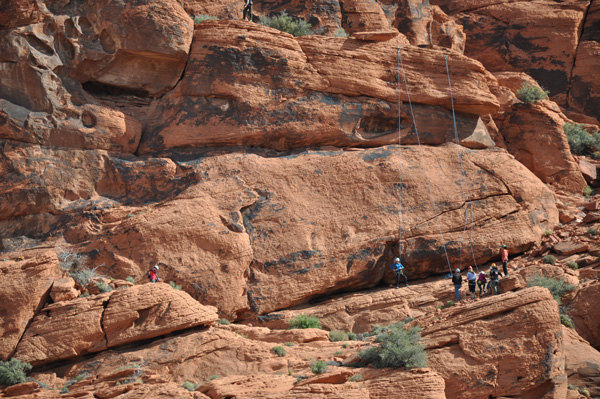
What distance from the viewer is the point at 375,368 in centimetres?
1511

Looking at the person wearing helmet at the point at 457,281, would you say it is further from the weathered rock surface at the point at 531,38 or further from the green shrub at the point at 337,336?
the weathered rock surface at the point at 531,38

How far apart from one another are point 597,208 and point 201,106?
13189 mm

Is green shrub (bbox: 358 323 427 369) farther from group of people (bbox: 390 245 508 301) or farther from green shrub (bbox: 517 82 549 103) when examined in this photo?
green shrub (bbox: 517 82 549 103)

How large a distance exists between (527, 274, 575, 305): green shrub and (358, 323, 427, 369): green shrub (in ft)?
17.1

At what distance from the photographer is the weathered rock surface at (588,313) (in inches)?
734

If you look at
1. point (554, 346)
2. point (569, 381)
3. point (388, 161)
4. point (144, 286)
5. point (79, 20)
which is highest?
point (79, 20)

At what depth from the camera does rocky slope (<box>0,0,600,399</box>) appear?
16.0 meters

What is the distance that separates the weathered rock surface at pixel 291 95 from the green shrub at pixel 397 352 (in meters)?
8.12

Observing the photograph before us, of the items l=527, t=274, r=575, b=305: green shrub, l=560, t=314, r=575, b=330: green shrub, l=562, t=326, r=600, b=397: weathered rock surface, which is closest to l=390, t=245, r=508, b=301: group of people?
l=527, t=274, r=575, b=305: green shrub

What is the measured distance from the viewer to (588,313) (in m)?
18.7

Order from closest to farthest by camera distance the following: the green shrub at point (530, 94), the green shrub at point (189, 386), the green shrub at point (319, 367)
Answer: the green shrub at point (189, 386)
the green shrub at point (319, 367)
the green shrub at point (530, 94)

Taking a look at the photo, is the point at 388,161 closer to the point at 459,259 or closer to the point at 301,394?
the point at 459,259

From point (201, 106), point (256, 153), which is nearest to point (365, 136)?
point (256, 153)

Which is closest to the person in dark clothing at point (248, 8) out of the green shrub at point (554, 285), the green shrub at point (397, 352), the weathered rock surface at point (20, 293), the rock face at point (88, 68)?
the rock face at point (88, 68)
